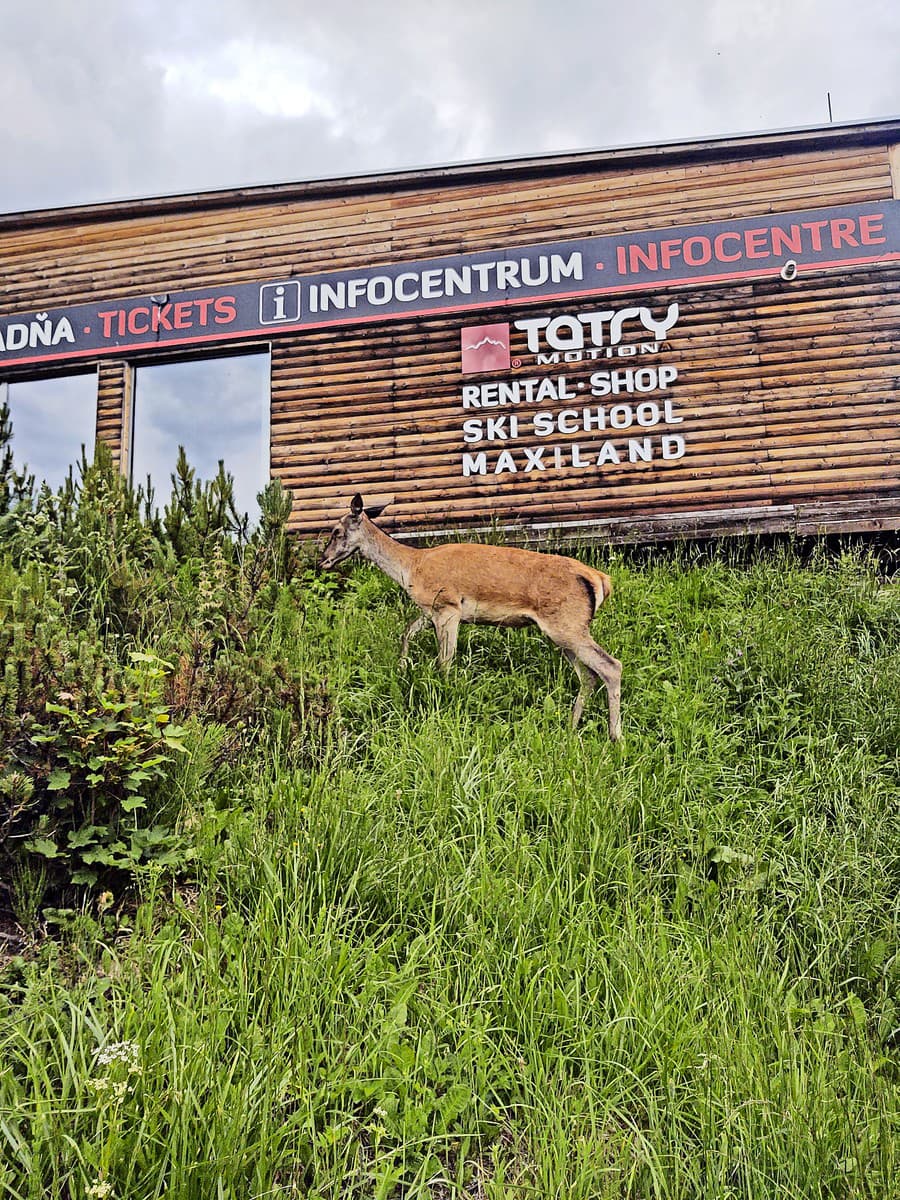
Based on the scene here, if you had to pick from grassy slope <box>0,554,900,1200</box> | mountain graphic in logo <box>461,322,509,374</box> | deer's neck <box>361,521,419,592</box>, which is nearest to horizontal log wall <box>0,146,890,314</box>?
mountain graphic in logo <box>461,322,509,374</box>

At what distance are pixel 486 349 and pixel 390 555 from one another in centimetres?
621

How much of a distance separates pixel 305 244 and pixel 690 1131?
12821 millimetres

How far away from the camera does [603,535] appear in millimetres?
12219

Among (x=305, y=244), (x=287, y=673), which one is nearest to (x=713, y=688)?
(x=287, y=673)

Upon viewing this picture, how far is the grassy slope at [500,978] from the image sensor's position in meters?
3.33

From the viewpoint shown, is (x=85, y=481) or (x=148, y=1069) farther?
(x=85, y=481)

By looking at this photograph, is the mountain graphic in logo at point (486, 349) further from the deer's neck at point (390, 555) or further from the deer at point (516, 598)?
the deer at point (516, 598)

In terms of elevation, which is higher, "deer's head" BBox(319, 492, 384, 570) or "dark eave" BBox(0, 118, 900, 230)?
"dark eave" BBox(0, 118, 900, 230)

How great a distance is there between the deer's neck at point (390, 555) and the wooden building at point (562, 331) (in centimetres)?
459

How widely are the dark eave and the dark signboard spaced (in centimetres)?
92

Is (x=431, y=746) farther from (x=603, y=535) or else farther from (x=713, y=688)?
(x=603, y=535)

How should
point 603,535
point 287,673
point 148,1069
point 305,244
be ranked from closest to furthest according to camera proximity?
point 148,1069
point 287,673
point 603,535
point 305,244

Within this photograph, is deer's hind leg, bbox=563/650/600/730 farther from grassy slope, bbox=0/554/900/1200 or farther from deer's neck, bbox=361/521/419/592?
deer's neck, bbox=361/521/419/592

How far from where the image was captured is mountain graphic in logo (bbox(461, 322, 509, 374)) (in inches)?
522
